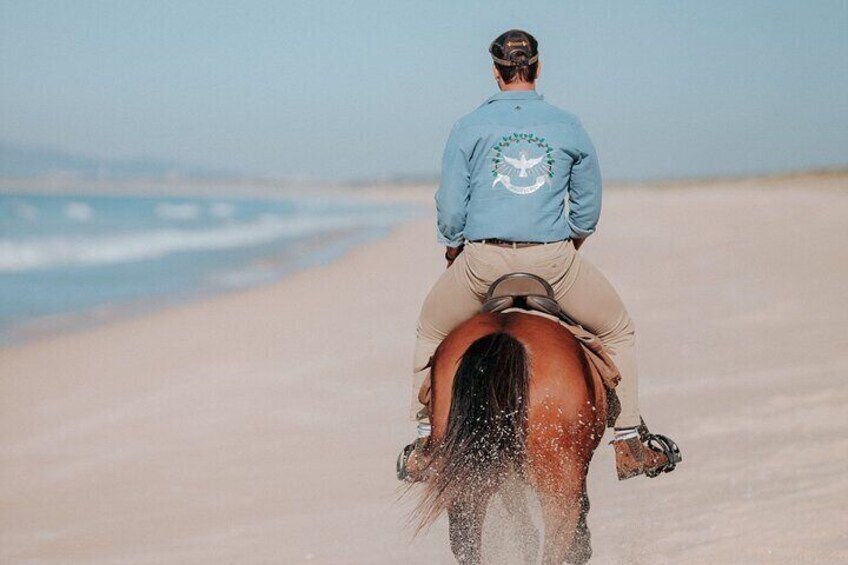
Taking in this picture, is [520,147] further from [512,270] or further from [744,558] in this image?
[744,558]

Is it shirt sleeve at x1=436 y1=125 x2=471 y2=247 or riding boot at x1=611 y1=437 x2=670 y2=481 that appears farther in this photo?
riding boot at x1=611 y1=437 x2=670 y2=481

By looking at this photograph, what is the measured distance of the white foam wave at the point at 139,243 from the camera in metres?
24.3

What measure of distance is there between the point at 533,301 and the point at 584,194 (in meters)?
0.56

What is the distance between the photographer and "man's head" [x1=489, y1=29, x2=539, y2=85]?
187 inches

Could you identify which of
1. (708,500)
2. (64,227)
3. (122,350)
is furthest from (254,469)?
(64,227)

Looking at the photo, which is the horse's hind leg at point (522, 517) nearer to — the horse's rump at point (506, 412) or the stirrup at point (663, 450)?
the horse's rump at point (506, 412)

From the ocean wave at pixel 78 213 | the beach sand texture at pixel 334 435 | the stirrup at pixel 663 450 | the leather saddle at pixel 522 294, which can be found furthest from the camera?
the ocean wave at pixel 78 213

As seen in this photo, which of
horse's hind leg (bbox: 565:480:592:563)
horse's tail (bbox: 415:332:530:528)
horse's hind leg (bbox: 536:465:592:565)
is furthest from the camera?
horse's hind leg (bbox: 565:480:592:563)

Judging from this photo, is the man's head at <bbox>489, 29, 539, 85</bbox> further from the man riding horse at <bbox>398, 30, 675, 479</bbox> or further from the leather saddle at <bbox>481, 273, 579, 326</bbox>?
the leather saddle at <bbox>481, 273, 579, 326</bbox>

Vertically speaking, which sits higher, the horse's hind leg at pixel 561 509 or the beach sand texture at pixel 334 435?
the horse's hind leg at pixel 561 509

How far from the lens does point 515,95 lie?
4.73m

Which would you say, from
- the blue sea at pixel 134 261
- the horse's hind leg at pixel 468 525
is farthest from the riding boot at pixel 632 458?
the blue sea at pixel 134 261

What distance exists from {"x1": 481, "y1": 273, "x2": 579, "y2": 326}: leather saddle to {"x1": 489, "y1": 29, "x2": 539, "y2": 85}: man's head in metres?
0.84

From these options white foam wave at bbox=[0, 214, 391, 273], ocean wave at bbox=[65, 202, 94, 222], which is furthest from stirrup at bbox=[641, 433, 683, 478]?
ocean wave at bbox=[65, 202, 94, 222]
